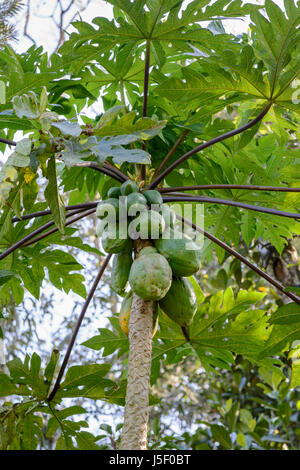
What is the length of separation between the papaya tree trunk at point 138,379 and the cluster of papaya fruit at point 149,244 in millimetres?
89

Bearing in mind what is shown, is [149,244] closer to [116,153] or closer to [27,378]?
[116,153]

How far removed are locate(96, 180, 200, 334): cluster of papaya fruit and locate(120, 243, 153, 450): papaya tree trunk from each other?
0.09 meters

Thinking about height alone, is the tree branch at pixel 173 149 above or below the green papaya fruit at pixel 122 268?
above

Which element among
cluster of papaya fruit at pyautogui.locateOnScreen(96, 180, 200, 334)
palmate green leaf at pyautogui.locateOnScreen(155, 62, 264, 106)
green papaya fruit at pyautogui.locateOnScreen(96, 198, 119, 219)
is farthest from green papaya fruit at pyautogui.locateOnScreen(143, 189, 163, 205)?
palmate green leaf at pyautogui.locateOnScreen(155, 62, 264, 106)

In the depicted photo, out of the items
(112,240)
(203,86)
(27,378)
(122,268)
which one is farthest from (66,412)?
(203,86)

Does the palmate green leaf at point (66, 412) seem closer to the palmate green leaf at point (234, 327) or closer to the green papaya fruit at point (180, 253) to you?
the palmate green leaf at point (234, 327)

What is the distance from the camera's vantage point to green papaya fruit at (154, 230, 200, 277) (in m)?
1.43

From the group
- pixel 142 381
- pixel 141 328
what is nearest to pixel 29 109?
Result: pixel 141 328

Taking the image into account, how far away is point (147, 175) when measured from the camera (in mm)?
1803

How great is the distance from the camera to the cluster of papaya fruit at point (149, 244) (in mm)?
1411

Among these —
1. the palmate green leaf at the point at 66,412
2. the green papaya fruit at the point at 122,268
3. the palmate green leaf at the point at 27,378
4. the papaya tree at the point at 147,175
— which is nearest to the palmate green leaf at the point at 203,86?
the papaya tree at the point at 147,175

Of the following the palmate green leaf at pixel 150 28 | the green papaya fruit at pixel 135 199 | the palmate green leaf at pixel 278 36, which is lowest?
the green papaya fruit at pixel 135 199
